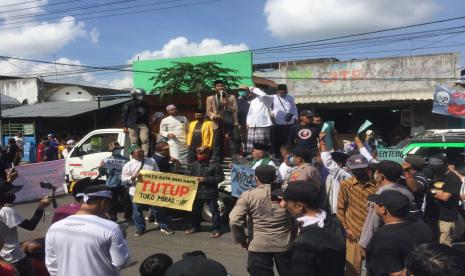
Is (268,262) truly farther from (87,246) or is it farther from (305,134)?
(305,134)

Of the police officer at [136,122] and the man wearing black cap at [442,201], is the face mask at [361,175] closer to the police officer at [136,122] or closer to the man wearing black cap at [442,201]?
the man wearing black cap at [442,201]

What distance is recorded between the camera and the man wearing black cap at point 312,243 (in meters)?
3.02

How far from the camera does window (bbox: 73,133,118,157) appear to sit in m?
10.4

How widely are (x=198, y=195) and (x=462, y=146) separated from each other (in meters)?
5.01

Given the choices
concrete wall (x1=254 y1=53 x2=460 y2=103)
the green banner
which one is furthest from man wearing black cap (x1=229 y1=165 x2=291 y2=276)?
concrete wall (x1=254 y1=53 x2=460 y2=103)

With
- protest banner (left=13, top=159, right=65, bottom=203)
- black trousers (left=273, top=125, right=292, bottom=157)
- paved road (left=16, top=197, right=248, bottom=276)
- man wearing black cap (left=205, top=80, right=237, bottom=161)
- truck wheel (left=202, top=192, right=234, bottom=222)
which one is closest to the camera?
paved road (left=16, top=197, right=248, bottom=276)

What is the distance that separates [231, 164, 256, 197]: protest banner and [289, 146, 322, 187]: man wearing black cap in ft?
7.17

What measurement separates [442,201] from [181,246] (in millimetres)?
4157

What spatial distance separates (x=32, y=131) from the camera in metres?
22.2

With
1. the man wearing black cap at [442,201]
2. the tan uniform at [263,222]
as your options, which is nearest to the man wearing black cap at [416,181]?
the man wearing black cap at [442,201]

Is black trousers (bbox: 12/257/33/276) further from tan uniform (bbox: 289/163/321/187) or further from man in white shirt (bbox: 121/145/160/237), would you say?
man in white shirt (bbox: 121/145/160/237)

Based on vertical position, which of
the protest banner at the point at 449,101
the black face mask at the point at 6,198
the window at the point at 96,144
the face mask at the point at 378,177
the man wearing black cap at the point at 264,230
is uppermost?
the protest banner at the point at 449,101

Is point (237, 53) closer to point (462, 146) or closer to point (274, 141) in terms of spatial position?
point (274, 141)

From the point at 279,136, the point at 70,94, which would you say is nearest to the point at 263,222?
the point at 279,136
